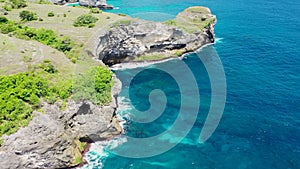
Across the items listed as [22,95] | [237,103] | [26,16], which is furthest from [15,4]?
[237,103]

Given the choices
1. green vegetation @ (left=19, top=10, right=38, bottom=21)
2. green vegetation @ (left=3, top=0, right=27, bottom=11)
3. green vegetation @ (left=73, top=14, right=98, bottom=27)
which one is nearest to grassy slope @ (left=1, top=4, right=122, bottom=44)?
green vegetation @ (left=73, top=14, right=98, bottom=27)

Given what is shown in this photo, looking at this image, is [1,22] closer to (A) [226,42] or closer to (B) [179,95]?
(B) [179,95]

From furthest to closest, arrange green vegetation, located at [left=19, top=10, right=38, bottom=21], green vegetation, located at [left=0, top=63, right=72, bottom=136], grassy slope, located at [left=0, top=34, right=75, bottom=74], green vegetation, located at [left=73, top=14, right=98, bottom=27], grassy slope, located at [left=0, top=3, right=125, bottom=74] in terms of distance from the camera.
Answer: green vegetation, located at [left=73, top=14, right=98, bottom=27] → green vegetation, located at [left=19, top=10, right=38, bottom=21] → grassy slope, located at [left=0, top=3, right=125, bottom=74] → grassy slope, located at [left=0, top=34, right=75, bottom=74] → green vegetation, located at [left=0, top=63, right=72, bottom=136]

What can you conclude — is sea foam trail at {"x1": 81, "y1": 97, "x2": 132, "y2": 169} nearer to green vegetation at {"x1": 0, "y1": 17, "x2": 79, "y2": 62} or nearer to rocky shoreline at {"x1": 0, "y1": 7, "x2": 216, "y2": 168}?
rocky shoreline at {"x1": 0, "y1": 7, "x2": 216, "y2": 168}

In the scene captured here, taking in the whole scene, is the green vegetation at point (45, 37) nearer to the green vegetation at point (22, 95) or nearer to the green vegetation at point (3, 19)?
the green vegetation at point (3, 19)

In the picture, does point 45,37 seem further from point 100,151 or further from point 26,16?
point 100,151

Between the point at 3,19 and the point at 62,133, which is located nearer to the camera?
the point at 62,133

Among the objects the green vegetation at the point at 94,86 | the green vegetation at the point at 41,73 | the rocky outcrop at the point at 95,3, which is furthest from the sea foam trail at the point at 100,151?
the rocky outcrop at the point at 95,3
